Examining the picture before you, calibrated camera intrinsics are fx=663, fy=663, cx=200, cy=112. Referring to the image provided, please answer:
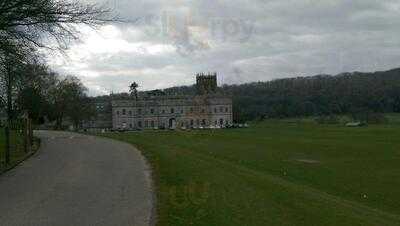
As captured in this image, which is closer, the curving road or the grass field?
the curving road

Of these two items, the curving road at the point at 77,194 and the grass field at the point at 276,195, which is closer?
the curving road at the point at 77,194

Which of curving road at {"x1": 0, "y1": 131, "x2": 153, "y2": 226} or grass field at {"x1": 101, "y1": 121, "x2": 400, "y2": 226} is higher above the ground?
curving road at {"x1": 0, "y1": 131, "x2": 153, "y2": 226}

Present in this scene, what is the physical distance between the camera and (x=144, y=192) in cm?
1839

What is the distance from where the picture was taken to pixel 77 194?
59.5 ft

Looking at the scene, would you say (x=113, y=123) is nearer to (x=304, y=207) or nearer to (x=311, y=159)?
(x=311, y=159)

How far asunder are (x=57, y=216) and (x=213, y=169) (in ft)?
42.4

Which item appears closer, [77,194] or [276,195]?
[77,194]

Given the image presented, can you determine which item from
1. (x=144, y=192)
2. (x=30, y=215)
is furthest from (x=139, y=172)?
(x=30, y=215)

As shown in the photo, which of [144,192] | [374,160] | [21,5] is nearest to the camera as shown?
[144,192]

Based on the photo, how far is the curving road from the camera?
1412 cm

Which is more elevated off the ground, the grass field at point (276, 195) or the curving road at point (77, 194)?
the curving road at point (77, 194)

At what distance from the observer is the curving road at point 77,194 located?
14117 millimetres

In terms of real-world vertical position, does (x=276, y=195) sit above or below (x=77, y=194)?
below

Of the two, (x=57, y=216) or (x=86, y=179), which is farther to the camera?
(x=86, y=179)
